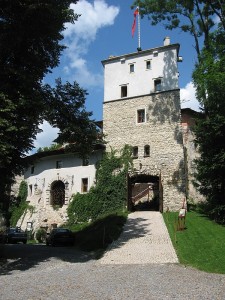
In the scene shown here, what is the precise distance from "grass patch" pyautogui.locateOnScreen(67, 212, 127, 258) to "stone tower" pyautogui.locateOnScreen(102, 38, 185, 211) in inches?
179

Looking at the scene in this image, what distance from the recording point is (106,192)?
103ft

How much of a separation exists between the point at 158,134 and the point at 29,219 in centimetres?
1602

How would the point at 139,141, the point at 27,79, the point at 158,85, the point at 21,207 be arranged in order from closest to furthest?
1. the point at 27,79
2. the point at 139,141
3. the point at 158,85
4. the point at 21,207

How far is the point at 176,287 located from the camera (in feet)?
37.8

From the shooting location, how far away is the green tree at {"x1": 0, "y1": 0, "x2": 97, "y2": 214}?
15828mm

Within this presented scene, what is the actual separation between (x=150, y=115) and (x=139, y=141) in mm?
2599

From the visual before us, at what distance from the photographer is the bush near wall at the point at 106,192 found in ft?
101

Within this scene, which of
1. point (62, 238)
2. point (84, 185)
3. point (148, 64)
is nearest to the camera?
point (62, 238)

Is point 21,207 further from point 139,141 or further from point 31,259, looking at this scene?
point 31,259

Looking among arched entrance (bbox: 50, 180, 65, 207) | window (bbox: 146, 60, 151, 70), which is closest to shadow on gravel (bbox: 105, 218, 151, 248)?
arched entrance (bbox: 50, 180, 65, 207)

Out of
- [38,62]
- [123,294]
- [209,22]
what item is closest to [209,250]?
[123,294]

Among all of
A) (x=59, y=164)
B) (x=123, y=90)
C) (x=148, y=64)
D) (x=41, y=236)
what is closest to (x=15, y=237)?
(x=41, y=236)

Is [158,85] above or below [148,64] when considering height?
below

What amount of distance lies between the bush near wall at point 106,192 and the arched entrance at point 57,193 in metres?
2.51
